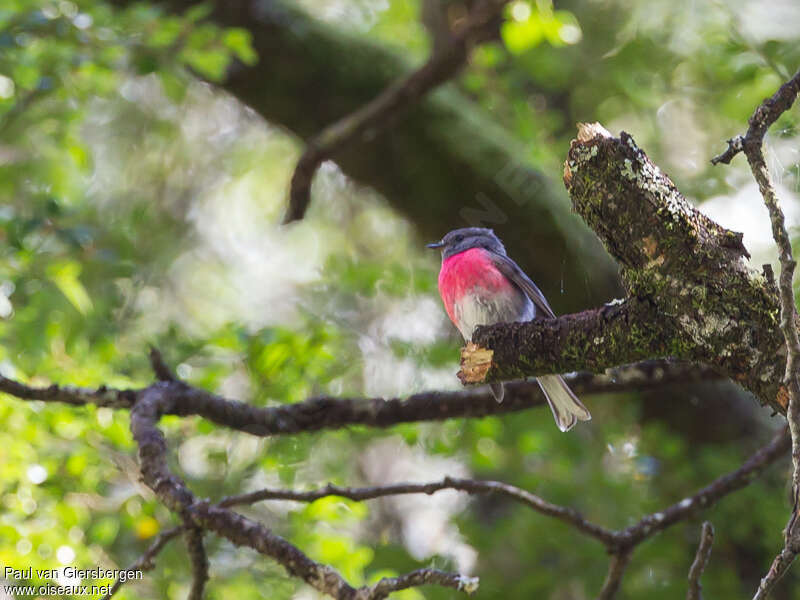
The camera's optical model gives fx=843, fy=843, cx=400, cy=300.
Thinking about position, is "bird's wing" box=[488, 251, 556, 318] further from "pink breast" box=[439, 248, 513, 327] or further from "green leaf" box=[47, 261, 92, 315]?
"green leaf" box=[47, 261, 92, 315]

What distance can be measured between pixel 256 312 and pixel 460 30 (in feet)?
15.0

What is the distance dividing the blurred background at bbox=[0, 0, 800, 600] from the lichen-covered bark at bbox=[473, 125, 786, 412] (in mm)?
1411

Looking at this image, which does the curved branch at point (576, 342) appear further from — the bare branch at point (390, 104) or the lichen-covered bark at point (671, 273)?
the bare branch at point (390, 104)

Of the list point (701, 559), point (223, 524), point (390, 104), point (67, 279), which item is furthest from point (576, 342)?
point (390, 104)

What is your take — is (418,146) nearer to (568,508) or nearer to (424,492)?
(568,508)

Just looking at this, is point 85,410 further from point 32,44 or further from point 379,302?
point 379,302

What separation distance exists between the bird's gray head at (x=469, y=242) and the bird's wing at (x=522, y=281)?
0.24 meters

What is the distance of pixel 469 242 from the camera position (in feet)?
14.1

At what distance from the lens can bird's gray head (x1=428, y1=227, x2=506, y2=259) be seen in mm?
4277

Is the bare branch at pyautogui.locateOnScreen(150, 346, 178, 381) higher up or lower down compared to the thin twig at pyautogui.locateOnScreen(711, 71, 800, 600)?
lower down

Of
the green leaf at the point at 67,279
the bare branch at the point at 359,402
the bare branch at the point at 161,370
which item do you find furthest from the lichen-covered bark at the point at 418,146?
the bare branch at the point at 161,370

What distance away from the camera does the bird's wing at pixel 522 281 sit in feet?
12.5

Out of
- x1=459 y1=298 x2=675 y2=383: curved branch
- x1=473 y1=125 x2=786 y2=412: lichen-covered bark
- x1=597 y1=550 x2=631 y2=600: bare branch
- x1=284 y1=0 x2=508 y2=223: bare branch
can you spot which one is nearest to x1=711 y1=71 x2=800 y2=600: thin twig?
x1=473 y1=125 x2=786 y2=412: lichen-covered bark

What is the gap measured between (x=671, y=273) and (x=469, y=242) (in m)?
2.32
